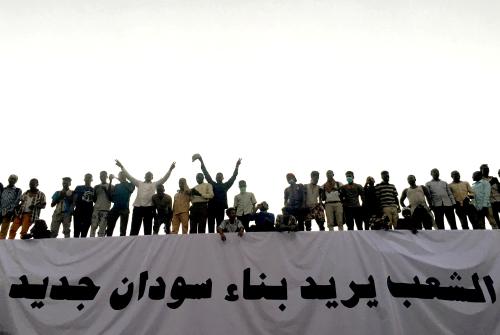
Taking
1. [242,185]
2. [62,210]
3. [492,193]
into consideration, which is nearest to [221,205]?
[242,185]

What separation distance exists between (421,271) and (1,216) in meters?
8.11

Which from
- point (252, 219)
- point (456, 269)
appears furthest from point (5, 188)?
point (456, 269)

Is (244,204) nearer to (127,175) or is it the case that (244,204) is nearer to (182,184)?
(182,184)

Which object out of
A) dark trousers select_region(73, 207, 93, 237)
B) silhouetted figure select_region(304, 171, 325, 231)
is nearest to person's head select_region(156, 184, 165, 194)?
dark trousers select_region(73, 207, 93, 237)

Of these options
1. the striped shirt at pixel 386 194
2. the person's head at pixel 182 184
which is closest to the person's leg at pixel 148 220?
the person's head at pixel 182 184

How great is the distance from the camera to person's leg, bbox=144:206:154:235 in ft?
25.1

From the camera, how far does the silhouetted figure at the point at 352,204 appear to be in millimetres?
7734

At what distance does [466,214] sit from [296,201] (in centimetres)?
354

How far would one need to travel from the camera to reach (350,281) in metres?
6.09

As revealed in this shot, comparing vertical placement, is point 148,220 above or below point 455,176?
below

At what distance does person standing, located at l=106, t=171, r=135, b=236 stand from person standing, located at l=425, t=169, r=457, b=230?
6351 millimetres

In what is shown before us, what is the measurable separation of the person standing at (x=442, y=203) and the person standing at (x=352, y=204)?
1474mm

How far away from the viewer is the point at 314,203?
779 cm

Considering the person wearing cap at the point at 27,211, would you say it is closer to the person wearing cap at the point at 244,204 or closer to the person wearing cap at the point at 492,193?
the person wearing cap at the point at 244,204
